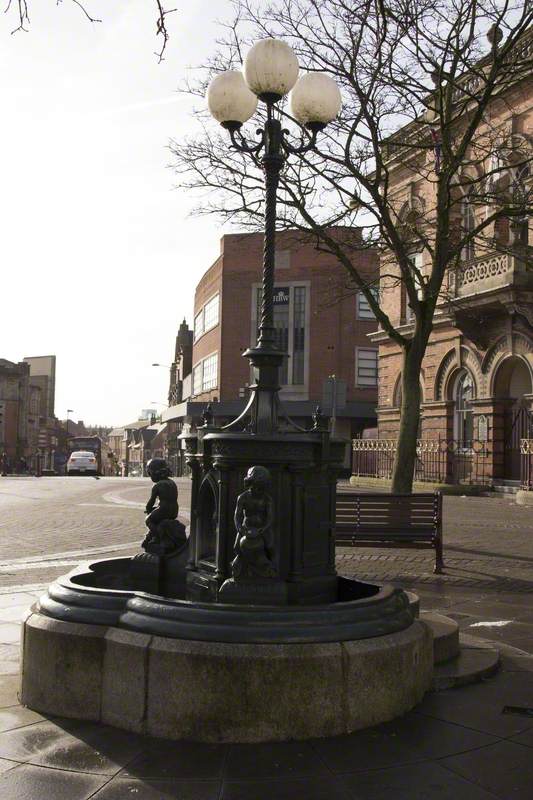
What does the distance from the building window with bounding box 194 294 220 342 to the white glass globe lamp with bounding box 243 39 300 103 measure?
146 ft

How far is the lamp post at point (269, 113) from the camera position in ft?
17.3

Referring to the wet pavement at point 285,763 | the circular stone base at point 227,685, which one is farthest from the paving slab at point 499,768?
the circular stone base at point 227,685

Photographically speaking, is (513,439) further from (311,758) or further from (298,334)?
(298,334)

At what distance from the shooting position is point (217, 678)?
3.87 metres

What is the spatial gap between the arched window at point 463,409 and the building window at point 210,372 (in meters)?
24.8

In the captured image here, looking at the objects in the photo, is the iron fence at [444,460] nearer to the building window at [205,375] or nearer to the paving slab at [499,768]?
the paving slab at [499,768]

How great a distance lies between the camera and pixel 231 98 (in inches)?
260

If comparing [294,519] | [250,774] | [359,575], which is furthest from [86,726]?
[359,575]

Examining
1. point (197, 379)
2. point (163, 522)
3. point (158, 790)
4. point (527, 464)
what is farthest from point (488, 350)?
point (197, 379)

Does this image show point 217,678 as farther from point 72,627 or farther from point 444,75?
point 444,75

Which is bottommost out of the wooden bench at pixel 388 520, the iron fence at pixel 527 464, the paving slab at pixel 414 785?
the paving slab at pixel 414 785

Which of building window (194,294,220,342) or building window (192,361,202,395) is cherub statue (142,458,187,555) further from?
building window (192,361,202,395)

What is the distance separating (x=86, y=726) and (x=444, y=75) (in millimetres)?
11162

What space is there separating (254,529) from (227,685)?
962mm
